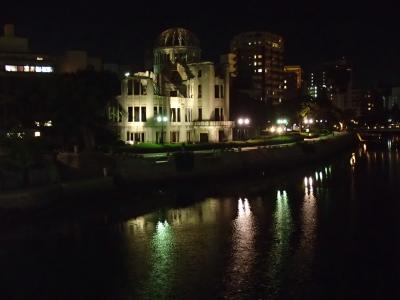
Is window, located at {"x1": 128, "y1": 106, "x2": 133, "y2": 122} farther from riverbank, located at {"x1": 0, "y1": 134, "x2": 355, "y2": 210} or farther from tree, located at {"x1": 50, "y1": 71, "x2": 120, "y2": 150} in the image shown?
riverbank, located at {"x1": 0, "y1": 134, "x2": 355, "y2": 210}

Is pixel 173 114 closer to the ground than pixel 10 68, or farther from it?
closer to the ground

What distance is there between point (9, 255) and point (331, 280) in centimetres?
1736

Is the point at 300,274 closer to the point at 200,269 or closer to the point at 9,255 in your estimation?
the point at 200,269

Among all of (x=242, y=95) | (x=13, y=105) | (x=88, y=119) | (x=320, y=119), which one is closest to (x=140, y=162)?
(x=88, y=119)

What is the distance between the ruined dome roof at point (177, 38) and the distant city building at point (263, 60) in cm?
8413

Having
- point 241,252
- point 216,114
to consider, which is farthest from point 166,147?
point 241,252

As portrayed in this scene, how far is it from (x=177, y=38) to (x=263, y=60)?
314 ft

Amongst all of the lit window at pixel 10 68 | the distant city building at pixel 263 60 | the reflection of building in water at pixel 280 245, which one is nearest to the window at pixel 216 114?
the reflection of building in water at pixel 280 245

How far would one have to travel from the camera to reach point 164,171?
2039 inches

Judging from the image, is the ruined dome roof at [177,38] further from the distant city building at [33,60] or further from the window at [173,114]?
the distant city building at [33,60]

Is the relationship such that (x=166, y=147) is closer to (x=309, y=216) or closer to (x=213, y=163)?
(x=213, y=163)

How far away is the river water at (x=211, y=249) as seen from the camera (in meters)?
25.2

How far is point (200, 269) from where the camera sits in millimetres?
27672

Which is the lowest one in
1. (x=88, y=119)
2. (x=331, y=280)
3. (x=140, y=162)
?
(x=331, y=280)
